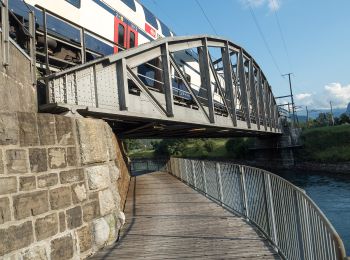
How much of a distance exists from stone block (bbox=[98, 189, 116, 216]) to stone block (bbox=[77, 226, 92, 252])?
0.70m

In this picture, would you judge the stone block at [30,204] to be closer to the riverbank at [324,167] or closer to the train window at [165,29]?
the train window at [165,29]

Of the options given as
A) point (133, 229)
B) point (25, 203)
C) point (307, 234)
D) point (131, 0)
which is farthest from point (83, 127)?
point (131, 0)

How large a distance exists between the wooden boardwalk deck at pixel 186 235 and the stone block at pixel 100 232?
200mm

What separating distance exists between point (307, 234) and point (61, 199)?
418 centimetres

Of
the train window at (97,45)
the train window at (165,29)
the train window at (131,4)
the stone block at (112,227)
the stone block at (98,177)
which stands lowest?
the stone block at (112,227)

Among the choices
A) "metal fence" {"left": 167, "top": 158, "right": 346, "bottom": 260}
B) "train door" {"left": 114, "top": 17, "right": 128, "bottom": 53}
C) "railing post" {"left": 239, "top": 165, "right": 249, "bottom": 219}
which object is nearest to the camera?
"metal fence" {"left": 167, "top": 158, "right": 346, "bottom": 260}

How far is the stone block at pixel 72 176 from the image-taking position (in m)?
7.21

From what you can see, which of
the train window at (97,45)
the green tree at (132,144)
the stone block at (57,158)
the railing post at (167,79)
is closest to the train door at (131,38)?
the railing post at (167,79)

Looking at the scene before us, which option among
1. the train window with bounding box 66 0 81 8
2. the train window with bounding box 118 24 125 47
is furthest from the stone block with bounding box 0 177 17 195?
the train window with bounding box 118 24 125 47

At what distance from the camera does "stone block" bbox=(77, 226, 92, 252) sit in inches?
293

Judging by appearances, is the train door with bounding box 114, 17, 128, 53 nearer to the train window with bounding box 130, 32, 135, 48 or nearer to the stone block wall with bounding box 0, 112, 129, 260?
the train window with bounding box 130, 32, 135, 48

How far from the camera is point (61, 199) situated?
7.05 m

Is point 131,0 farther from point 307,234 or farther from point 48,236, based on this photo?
point 307,234

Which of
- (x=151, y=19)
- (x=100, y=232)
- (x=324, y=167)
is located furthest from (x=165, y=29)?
(x=324, y=167)
